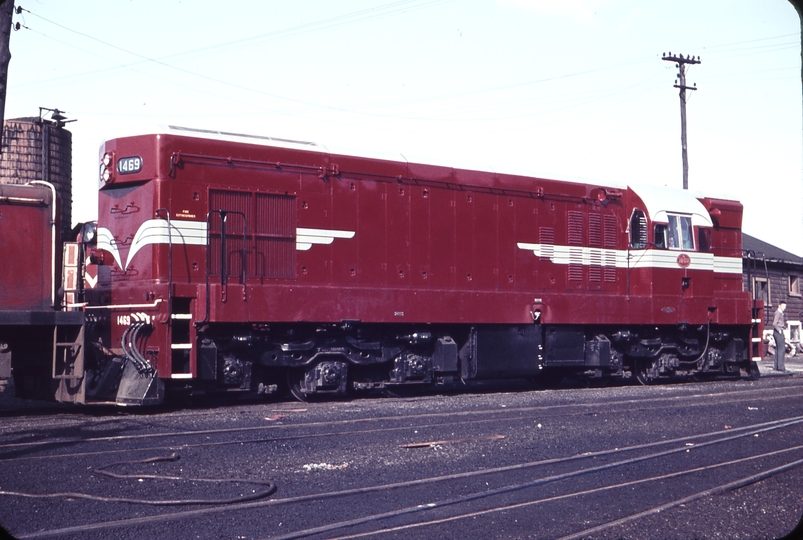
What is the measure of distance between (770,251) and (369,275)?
1144 inches

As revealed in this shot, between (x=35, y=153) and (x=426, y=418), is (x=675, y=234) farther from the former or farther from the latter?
(x=35, y=153)

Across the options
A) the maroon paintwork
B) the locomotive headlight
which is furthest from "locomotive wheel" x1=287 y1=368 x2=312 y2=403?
the locomotive headlight

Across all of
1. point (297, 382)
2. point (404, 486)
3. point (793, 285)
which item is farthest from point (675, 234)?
point (793, 285)

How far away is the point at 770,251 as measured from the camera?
3659 centimetres

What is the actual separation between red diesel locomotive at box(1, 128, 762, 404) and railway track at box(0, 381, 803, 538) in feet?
3.72

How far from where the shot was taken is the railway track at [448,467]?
5.32 m

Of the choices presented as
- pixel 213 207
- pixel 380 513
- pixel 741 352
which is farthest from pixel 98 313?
pixel 741 352

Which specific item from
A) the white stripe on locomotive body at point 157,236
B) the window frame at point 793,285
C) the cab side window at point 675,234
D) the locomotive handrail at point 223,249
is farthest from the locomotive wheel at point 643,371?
the window frame at point 793,285

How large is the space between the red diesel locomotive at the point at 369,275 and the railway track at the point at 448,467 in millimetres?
1132

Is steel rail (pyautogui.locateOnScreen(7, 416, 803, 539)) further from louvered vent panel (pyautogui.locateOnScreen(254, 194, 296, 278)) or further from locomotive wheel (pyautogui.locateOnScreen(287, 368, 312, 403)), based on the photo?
louvered vent panel (pyautogui.locateOnScreen(254, 194, 296, 278))

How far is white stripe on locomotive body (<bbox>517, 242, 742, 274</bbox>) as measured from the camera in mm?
15125

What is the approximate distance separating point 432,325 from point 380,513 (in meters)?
8.09

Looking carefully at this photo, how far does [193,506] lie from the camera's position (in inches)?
220

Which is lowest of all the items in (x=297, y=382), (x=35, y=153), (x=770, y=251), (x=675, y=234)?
(x=297, y=382)
